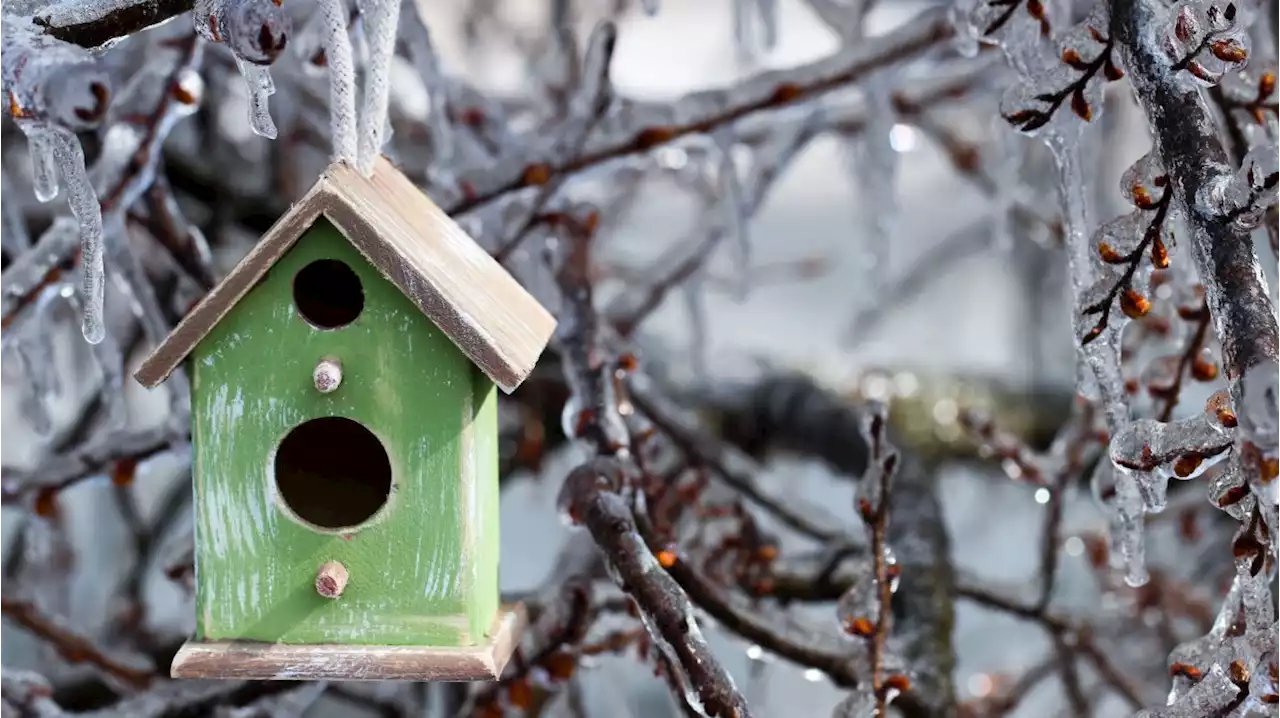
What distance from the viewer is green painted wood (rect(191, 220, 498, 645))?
2.62 ft

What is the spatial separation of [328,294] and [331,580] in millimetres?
229

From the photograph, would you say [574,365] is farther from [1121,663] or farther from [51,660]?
[1121,663]

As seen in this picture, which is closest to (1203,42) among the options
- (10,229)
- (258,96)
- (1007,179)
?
(258,96)

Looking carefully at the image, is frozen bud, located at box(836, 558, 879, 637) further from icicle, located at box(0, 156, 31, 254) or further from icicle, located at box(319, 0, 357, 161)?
icicle, located at box(0, 156, 31, 254)

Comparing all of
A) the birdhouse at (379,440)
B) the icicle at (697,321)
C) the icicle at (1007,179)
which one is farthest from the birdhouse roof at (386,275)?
the icicle at (697,321)

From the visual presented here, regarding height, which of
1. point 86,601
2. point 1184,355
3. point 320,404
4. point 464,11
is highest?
point 464,11

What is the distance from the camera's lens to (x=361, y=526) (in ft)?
2.66

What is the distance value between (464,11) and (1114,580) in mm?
2089

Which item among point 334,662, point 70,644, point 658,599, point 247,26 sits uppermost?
point 247,26

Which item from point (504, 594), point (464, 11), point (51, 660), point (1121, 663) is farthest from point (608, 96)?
point (464, 11)

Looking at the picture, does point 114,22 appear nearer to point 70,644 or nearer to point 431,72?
point 431,72

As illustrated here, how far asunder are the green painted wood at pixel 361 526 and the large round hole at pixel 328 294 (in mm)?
61

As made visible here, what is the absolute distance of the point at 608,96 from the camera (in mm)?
1074

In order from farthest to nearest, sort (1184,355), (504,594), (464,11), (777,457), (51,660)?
(464,11) < (777,457) < (51,660) < (504,594) < (1184,355)
